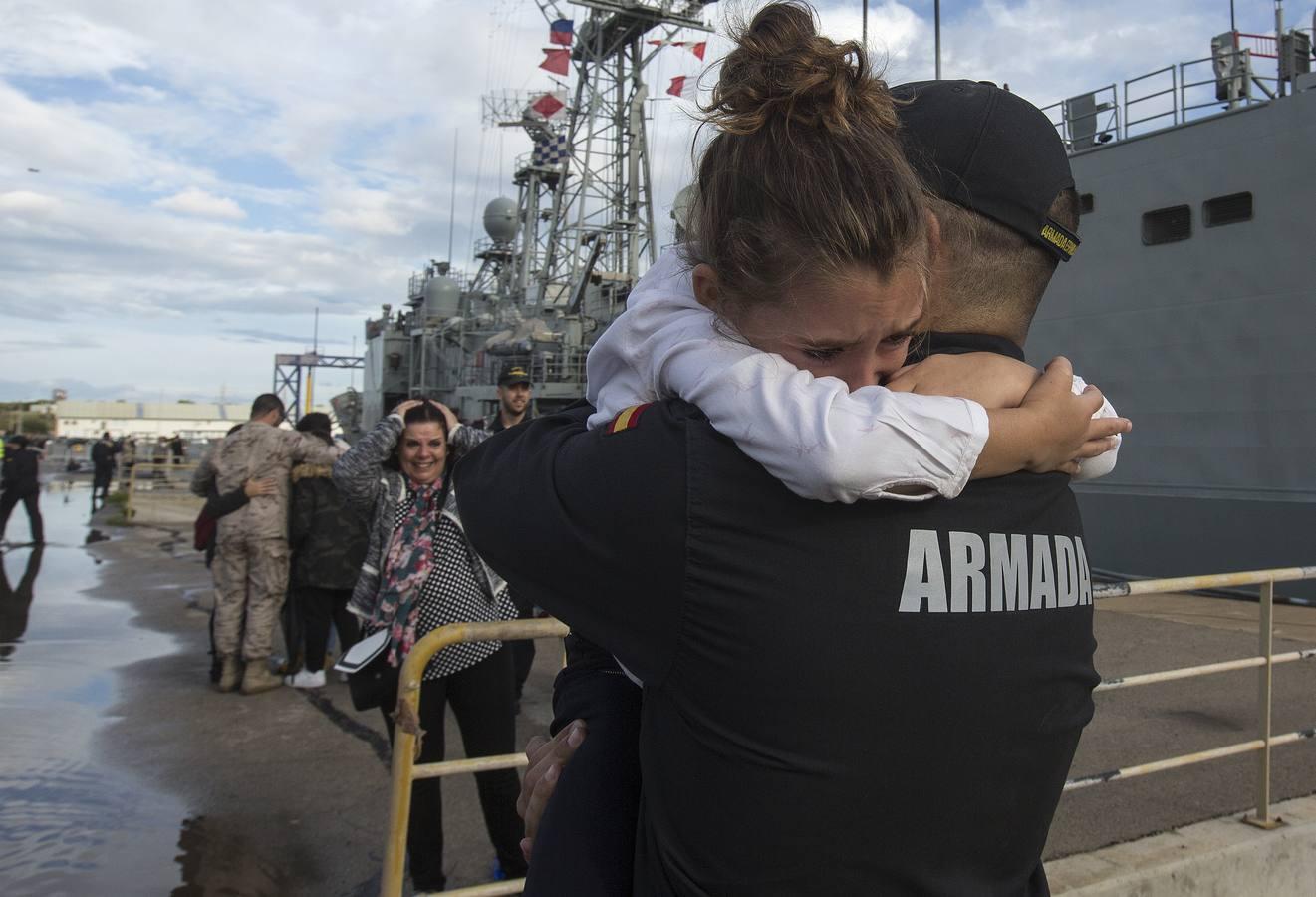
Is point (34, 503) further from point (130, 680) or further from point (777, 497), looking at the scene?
point (777, 497)

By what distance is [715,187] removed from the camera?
107cm

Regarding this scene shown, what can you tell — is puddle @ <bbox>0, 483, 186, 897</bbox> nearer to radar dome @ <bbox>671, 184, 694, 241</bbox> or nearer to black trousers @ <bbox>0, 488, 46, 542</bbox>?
radar dome @ <bbox>671, 184, 694, 241</bbox>

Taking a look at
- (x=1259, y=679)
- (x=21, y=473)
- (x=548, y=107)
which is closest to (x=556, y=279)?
(x=548, y=107)

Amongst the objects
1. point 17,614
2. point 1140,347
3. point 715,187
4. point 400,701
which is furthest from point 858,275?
point 1140,347

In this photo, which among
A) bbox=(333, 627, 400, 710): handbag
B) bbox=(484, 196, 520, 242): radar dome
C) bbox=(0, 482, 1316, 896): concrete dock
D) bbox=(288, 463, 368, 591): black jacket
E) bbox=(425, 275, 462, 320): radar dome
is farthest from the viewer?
bbox=(484, 196, 520, 242): radar dome

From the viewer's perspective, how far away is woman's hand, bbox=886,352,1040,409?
111 centimetres

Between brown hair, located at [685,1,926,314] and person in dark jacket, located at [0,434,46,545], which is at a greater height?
brown hair, located at [685,1,926,314]

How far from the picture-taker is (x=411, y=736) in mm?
2602

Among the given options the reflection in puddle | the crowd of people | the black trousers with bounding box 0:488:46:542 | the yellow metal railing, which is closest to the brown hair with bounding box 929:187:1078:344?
the crowd of people

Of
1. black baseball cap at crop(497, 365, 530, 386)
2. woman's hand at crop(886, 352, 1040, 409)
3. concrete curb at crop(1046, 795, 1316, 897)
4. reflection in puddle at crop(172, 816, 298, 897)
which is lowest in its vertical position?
reflection in puddle at crop(172, 816, 298, 897)

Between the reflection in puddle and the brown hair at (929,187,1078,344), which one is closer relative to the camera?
the brown hair at (929,187,1078,344)

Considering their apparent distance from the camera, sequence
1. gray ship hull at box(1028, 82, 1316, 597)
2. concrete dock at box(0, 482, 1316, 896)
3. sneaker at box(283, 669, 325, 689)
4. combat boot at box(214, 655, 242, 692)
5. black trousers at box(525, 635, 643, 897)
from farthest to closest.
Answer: gray ship hull at box(1028, 82, 1316, 597) → sneaker at box(283, 669, 325, 689) → combat boot at box(214, 655, 242, 692) → concrete dock at box(0, 482, 1316, 896) → black trousers at box(525, 635, 643, 897)

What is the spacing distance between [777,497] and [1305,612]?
9.87 meters

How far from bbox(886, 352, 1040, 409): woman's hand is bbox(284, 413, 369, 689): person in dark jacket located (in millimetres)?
5804
